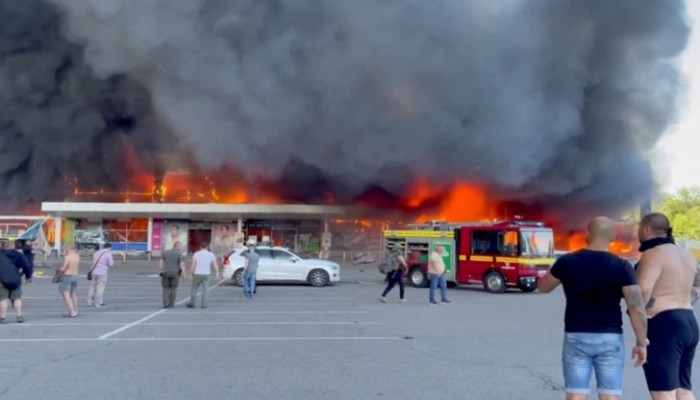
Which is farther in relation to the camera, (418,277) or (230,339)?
(418,277)

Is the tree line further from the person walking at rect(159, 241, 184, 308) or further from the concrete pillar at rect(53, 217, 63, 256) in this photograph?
the person walking at rect(159, 241, 184, 308)

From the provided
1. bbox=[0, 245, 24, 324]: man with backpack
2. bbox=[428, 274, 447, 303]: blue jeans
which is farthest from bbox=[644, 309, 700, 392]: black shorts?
bbox=[428, 274, 447, 303]: blue jeans

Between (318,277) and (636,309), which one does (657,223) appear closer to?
(636,309)

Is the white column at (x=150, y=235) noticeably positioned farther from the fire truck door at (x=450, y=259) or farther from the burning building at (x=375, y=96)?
the fire truck door at (x=450, y=259)

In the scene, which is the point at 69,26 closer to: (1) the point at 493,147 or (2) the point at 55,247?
(2) the point at 55,247

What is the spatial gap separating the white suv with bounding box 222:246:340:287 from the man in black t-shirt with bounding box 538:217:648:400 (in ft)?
54.0

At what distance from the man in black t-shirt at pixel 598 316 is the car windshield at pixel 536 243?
48.8 feet

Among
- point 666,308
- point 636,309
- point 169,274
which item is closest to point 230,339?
point 169,274

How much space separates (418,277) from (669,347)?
16.5 meters

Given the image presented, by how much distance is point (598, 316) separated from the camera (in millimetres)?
4504

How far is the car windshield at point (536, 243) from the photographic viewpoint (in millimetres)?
19188

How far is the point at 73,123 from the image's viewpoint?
3709 centimetres

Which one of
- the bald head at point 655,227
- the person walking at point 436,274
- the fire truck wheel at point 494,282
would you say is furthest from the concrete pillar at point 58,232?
the bald head at point 655,227

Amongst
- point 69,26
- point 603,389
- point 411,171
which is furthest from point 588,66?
point 603,389
